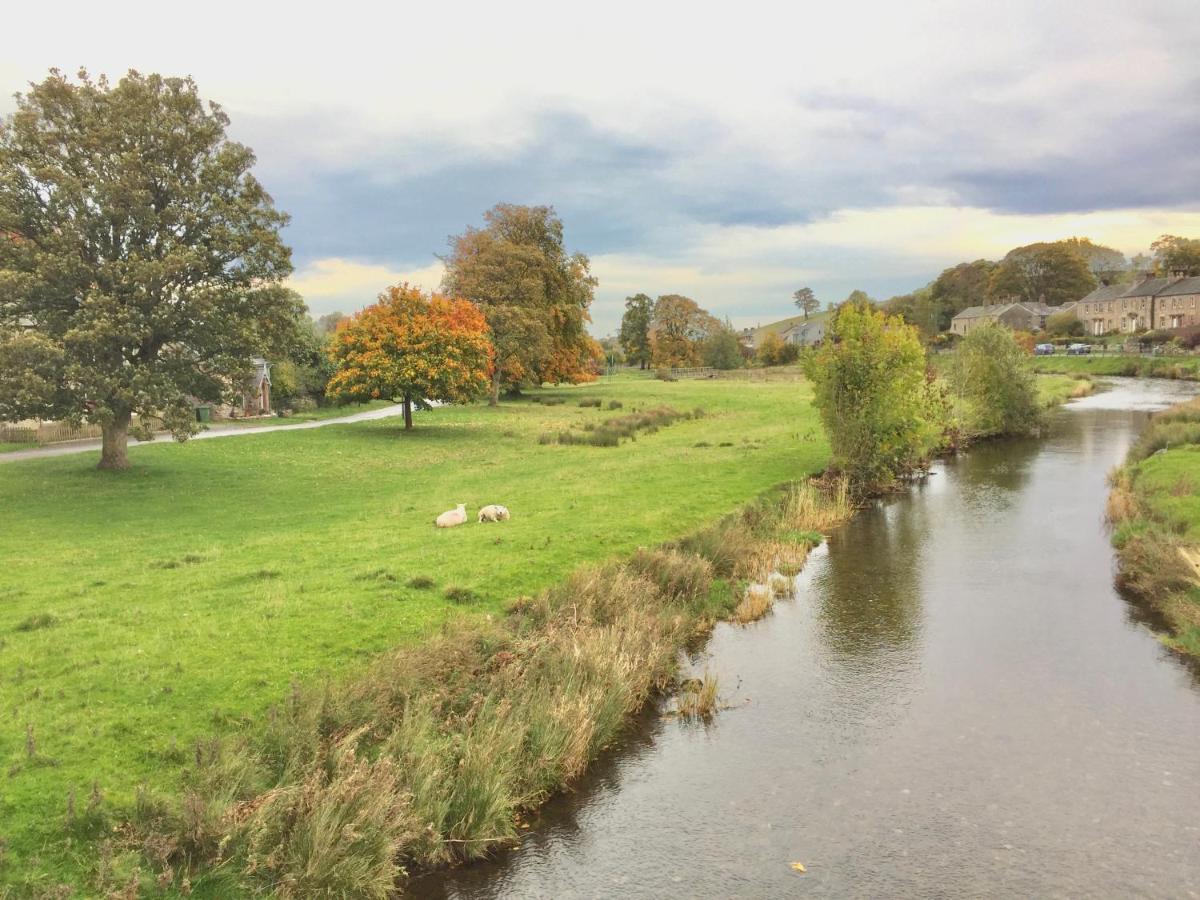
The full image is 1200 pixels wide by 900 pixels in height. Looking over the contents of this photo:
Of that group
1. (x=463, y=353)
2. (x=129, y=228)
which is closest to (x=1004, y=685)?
(x=129, y=228)

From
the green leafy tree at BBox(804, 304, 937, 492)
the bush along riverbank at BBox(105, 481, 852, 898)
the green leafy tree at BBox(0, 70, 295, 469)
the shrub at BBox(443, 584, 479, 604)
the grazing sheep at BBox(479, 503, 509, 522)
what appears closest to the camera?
the bush along riverbank at BBox(105, 481, 852, 898)

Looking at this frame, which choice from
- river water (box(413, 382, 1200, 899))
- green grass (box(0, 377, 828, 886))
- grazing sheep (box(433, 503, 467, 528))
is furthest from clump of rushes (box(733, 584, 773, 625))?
grazing sheep (box(433, 503, 467, 528))

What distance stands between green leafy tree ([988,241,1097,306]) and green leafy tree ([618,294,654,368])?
A: 257 feet

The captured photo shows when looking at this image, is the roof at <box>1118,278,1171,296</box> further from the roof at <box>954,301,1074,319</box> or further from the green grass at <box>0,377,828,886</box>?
the green grass at <box>0,377,828,886</box>

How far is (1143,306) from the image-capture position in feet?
455

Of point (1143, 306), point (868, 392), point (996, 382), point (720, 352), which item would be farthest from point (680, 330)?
point (868, 392)

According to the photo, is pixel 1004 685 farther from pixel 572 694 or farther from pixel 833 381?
pixel 833 381

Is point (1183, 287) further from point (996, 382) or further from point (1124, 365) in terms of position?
point (996, 382)

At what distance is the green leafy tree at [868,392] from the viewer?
3122 cm

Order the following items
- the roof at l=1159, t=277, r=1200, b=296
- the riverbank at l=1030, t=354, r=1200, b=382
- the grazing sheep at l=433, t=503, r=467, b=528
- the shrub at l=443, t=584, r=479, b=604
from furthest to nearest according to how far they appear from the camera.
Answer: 1. the roof at l=1159, t=277, r=1200, b=296
2. the riverbank at l=1030, t=354, r=1200, b=382
3. the grazing sheep at l=433, t=503, r=467, b=528
4. the shrub at l=443, t=584, r=479, b=604

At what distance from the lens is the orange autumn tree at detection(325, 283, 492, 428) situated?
146 feet

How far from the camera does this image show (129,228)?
26.6 m

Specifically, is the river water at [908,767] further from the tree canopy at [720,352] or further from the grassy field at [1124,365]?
the tree canopy at [720,352]

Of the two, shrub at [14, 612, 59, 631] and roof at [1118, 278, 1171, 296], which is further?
roof at [1118, 278, 1171, 296]
